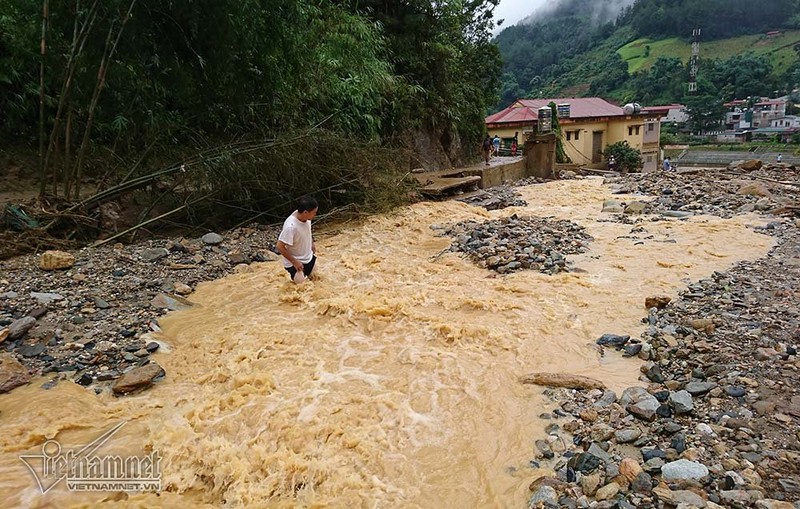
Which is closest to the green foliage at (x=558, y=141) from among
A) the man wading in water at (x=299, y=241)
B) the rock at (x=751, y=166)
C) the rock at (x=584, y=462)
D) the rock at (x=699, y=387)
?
the rock at (x=751, y=166)

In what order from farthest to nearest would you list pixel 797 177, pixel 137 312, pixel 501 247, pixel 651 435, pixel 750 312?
pixel 797 177, pixel 501 247, pixel 137 312, pixel 750 312, pixel 651 435

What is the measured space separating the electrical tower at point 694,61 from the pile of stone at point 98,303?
50142 mm

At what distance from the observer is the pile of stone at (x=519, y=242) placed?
6.85m

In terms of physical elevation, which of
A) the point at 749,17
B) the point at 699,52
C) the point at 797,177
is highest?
the point at 749,17

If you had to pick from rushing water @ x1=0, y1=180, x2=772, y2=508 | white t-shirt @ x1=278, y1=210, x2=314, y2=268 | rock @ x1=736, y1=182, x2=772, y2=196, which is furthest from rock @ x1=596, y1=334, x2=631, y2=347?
rock @ x1=736, y1=182, x2=772, y2=196

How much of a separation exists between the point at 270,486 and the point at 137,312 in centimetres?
307

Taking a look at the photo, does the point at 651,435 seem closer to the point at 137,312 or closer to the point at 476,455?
the point at 476,455

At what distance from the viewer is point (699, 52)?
5719 centimetres

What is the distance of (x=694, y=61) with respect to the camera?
49906 mm

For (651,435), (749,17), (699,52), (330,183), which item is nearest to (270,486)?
(651,435)

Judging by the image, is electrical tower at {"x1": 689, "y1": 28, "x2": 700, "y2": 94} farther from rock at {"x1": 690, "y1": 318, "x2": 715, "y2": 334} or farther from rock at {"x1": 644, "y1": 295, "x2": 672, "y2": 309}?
rock at {"x1": 690, "y1": 318, "x2": 715, "y2": 334}

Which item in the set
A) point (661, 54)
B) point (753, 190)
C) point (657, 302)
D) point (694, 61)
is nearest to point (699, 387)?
point (657, 302)

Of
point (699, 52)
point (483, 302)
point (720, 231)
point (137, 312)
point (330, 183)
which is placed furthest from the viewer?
point (699, 52)

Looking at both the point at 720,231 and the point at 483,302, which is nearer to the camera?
the point at 483,302
